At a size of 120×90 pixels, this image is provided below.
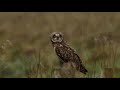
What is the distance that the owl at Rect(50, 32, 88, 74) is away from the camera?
4.33 metres

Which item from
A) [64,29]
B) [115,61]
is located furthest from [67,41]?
[115,61]

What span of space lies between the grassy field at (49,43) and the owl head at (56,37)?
0.03m

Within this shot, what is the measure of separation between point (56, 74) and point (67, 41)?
26 cm

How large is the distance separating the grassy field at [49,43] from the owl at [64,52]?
0.03m

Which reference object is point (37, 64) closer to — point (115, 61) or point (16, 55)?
point (16, 55)

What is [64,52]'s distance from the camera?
435cm

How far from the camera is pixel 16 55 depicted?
4367 millimetres

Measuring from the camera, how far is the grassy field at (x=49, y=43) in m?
4.36

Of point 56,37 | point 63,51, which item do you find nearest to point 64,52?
point 63,51

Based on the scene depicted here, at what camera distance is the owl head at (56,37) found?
4.33 m

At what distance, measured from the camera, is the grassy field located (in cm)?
436

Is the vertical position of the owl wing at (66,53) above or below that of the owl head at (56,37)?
below

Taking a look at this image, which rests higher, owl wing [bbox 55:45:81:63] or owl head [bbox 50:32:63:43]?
owl head [bbox 50:32:63:43]

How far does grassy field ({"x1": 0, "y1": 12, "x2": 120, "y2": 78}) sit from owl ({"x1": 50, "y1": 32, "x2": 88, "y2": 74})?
0.03 meters
